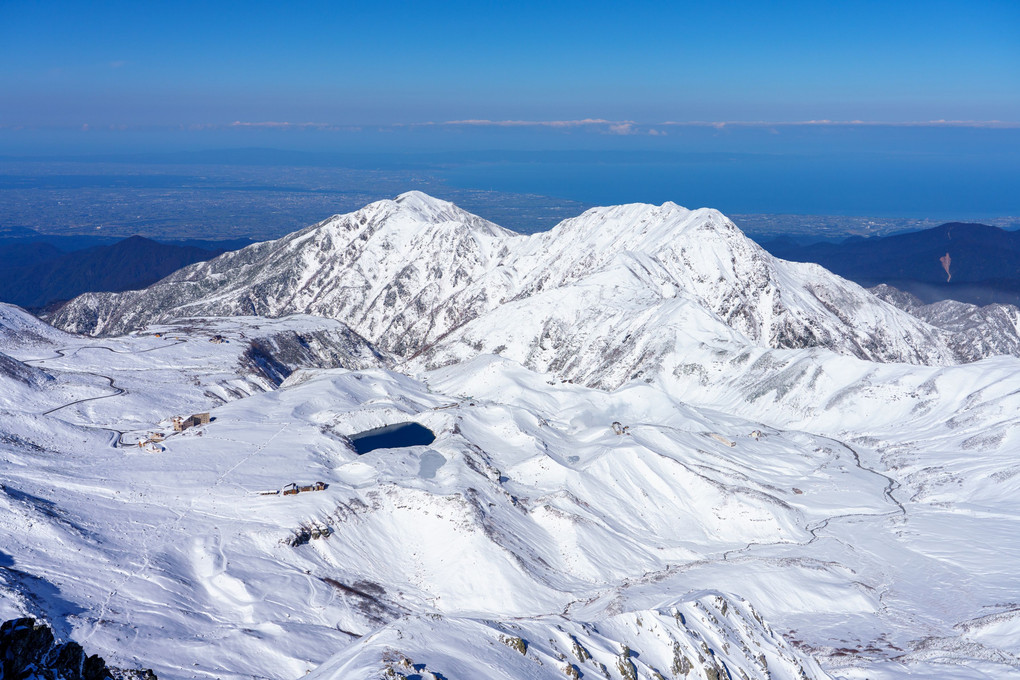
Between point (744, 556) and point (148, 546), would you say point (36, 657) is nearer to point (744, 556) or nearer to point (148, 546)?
point (148, 546)

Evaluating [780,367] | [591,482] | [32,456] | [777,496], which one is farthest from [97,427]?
[780,367]

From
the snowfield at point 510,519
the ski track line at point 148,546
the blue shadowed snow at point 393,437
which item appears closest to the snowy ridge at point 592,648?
the snowfield at point 510,519

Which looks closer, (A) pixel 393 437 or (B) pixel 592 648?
(B) pixel 592 648

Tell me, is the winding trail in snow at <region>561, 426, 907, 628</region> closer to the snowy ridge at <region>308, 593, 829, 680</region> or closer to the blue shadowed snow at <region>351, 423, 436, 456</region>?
the snowy ridge at <region>308, 593, 829, 680</region>

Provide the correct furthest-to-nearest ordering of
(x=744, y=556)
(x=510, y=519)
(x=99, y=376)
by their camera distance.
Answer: (x=99, y=376) < (x=744, y=556) < (x=510, y=519)

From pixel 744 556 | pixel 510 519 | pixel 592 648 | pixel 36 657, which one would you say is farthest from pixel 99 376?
pixel 744 556
